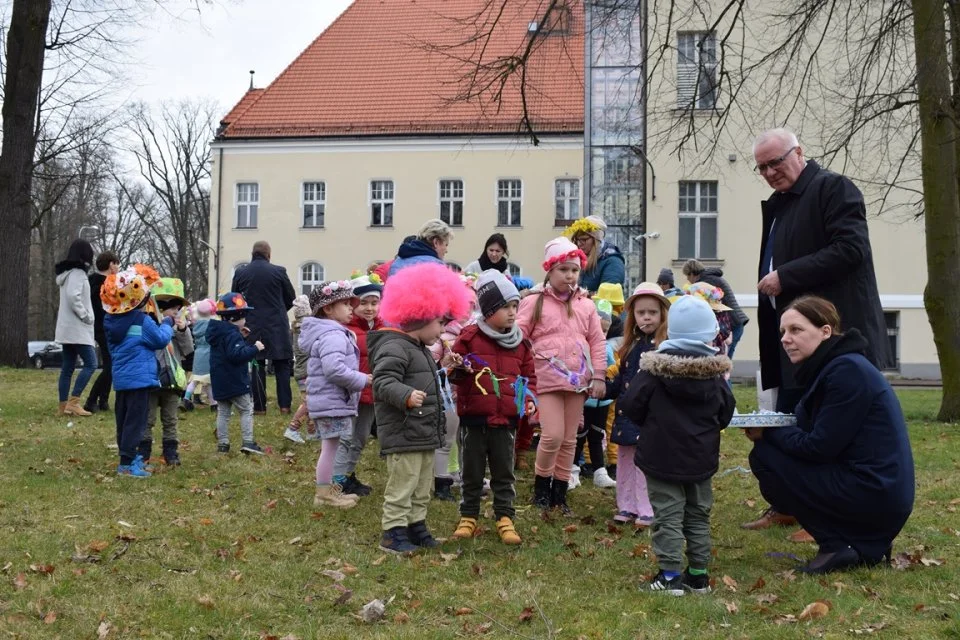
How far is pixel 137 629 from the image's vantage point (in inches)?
179

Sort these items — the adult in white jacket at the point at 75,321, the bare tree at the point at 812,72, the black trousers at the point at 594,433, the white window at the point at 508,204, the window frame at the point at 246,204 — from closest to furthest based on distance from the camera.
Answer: the black trousers at the point at 594,433 < the bare tree at the point at 812,72 < the adult in white jacket at the point at 75,321 < the white window at the point at 508,204 < the window frame at the point at 246,204

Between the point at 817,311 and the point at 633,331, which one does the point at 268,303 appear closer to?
the point at 633,331

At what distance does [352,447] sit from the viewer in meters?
7.64

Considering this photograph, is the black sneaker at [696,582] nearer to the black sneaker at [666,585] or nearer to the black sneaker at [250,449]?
the black sneaker at [666,585]

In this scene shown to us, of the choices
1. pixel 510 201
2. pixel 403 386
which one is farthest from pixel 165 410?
pixel 510 201

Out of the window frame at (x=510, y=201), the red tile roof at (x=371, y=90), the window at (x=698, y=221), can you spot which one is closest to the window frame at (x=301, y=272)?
the red tile roof at (x=371, y=90)

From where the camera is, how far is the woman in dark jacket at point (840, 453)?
208 inches

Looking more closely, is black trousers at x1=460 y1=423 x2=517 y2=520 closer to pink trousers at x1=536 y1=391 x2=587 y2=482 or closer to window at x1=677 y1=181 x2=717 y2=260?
pink trousers at x1=536 y1=391 x2=587 y2=482

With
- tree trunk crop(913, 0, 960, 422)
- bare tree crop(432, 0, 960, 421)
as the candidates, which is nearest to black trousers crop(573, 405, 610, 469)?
bare tree crop(432, 0, 960, 421)

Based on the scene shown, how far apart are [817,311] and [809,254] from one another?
1.84ft

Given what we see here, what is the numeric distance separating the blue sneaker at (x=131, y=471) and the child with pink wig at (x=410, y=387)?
2.95m

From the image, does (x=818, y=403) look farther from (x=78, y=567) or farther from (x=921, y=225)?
(x=921, y=225)

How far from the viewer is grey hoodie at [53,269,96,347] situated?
11641mm

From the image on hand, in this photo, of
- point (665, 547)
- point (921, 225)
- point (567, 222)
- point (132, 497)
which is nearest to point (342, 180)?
point (567, 222)
